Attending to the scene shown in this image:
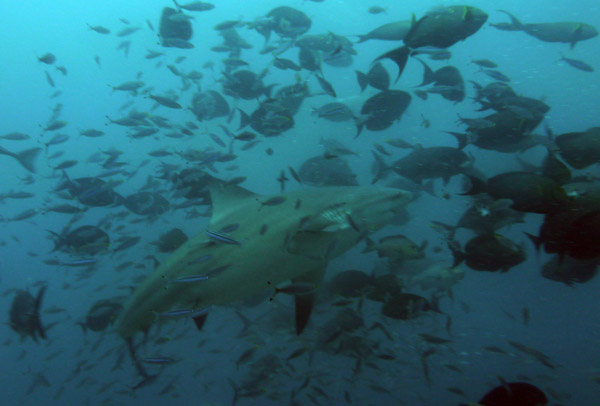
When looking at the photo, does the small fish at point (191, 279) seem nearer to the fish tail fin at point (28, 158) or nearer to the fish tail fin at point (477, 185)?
the fish tail fin at point (477, 185)

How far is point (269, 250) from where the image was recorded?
11.2ft

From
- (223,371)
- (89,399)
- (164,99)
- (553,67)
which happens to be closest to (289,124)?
(164,99)

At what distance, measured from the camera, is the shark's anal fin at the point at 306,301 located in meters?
3.77

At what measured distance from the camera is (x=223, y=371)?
1509 centimetres

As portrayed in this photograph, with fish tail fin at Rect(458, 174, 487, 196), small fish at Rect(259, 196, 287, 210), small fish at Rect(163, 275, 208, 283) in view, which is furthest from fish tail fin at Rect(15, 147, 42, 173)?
fish tail fin at Rect(458, 174, 487, 196)

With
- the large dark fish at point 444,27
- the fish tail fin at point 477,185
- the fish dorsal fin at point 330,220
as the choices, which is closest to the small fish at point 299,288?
the fish dorsal fin at point 330,220

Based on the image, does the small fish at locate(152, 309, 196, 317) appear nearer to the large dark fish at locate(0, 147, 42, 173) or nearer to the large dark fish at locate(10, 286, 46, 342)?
A: the large dark fish at locate(10, 286, 46, 342)

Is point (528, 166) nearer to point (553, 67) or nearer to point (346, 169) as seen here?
point (346, 169)

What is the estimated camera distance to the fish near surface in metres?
3.40

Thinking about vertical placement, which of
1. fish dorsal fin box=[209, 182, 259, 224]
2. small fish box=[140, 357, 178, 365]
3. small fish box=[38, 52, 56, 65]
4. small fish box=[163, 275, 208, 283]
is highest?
small fish box=[38, 52, 56, 65]

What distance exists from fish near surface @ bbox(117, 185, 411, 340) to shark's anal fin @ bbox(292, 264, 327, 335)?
11mm

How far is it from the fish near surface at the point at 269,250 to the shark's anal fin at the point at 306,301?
1cm

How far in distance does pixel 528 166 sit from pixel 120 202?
809 cm

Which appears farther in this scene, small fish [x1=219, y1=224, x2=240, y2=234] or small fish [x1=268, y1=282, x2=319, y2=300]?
small fish [x1=219, y1=224, x2=240, y2=234]
